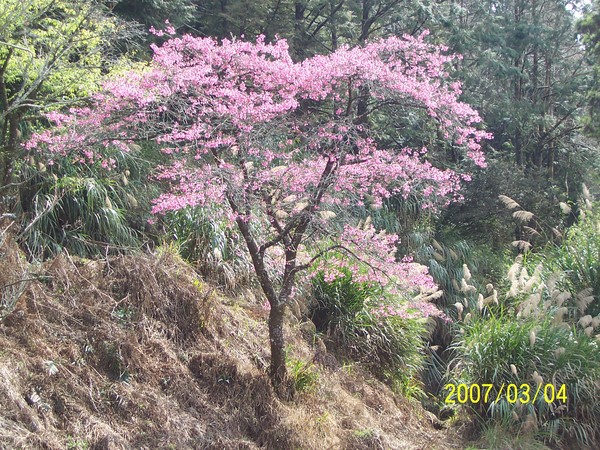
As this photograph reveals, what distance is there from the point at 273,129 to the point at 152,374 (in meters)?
2.36

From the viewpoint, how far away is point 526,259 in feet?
28.4

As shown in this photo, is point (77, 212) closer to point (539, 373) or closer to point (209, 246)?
point (209, 246)

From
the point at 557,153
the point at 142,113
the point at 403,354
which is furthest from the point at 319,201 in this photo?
the point at 557,153

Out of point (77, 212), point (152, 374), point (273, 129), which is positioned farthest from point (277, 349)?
point (77, 212)

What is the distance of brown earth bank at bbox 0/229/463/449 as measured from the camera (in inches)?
177

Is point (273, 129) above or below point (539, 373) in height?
above

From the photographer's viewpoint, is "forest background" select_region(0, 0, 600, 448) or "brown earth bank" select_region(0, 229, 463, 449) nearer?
"brown earth bank" select_region(0, 229, 463, 449)

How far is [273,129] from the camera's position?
5.12 m

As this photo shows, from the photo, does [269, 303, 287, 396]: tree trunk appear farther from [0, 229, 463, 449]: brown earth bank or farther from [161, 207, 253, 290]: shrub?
[161, 207, 253, 290]: shrub

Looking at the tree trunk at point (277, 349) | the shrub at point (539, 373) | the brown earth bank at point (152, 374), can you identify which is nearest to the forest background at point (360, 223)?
the shrub at point (539, 373)

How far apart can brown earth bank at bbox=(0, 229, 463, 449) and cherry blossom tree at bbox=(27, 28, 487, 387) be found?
52cm

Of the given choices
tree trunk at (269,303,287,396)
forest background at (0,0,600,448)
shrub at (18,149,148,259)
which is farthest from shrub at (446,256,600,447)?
shrub at (18,149,148,259)

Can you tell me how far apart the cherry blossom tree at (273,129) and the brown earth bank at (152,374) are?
52cm

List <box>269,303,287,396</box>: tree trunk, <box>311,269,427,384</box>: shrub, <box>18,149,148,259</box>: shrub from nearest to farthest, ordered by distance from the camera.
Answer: <box>269,303,287,396</box>: tree trunk
<box>18,149,148,259</box>: shrub
<box>311,269,427,384</box>: shrub
